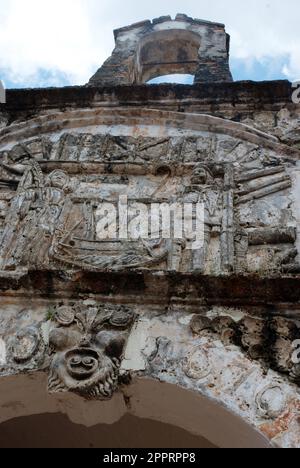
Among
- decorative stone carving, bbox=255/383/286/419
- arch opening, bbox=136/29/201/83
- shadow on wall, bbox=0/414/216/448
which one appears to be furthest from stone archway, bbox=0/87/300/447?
arch opening, bbox=136/29/201/83

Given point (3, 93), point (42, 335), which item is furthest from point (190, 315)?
point (3, 93)

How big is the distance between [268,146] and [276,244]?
4.93 feet

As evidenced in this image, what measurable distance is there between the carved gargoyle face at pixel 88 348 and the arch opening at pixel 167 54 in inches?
215

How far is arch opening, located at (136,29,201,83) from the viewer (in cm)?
933

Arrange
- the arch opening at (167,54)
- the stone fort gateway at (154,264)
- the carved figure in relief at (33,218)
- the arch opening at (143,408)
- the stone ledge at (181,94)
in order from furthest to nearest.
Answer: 1. the arch opening at (167,54)
2. the stone ledge at (181,94)
3. the carved figure in relief at (33,218)
4. the stone fort gateway at (154,264)
5. the arch opening at (143,408)

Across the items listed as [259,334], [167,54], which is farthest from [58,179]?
[167,54]

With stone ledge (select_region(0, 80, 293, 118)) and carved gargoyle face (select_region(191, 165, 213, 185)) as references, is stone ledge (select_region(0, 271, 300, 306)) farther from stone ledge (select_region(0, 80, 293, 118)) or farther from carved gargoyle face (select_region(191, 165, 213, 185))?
stone ledge (select_region(0, 80, 293, 118))

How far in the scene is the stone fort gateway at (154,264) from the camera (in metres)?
4.27

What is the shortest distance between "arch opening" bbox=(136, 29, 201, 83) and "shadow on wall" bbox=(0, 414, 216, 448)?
577 centimetres

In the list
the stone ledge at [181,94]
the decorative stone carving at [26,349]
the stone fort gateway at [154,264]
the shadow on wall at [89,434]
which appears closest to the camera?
the stone fort gateway at [154,264]

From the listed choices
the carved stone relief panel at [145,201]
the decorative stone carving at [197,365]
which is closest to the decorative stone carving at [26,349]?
the carved stone relief panel at [145,201]

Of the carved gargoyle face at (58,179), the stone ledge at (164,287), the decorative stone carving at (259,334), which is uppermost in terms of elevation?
the carved gargoyle face at (58,179)

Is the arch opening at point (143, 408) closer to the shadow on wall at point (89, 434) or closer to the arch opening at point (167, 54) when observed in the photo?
the shadow on wall at point (89, 434)

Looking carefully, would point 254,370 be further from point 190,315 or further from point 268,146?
point 268,146
